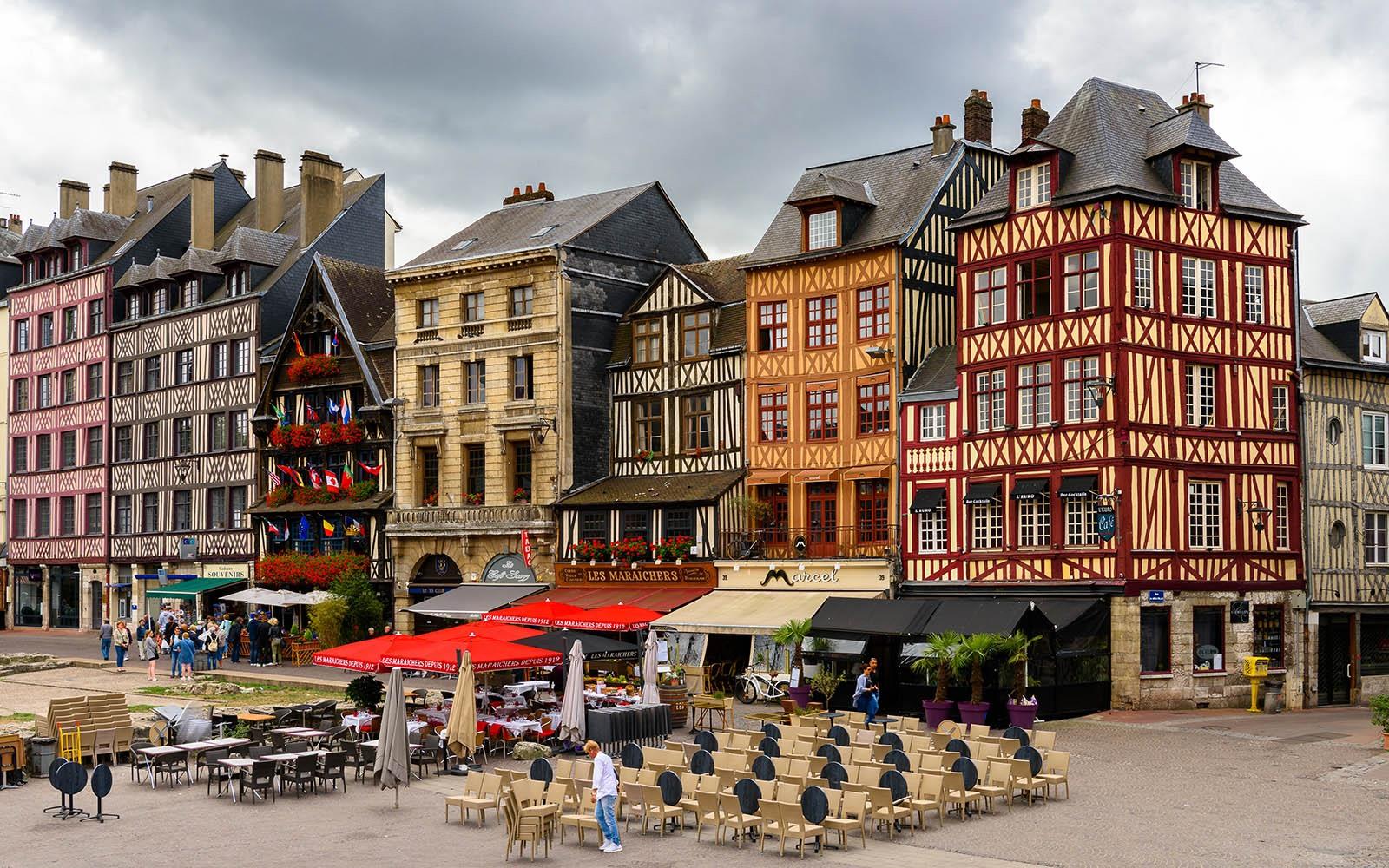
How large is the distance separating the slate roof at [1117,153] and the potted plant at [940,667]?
871 centimetres

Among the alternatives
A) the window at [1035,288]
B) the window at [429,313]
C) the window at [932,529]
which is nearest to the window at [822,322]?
the window at [932,529]

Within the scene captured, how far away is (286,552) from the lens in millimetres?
44469

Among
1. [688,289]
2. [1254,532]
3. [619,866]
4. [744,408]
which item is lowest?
[619,866]

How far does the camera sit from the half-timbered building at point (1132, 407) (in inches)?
1137

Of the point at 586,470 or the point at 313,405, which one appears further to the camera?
the point at 313,405

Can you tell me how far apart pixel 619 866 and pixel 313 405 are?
103 feet

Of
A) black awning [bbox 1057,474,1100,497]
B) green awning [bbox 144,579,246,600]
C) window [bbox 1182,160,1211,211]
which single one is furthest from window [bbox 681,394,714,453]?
green awning [bbox 144,579,246,600]

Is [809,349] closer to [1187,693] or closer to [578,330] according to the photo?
[578,330]

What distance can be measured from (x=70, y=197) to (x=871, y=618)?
3999cm

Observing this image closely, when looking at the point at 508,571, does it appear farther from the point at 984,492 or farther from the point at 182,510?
the point at 182,510

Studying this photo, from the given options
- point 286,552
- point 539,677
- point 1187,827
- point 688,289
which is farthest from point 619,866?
point 286,552

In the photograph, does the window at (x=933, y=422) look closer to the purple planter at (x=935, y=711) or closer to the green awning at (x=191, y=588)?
the purple planter at (x=935, y=711)

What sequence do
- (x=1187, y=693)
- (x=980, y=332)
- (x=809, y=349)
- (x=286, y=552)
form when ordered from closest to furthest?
(x=1187, y=693)
(x=980, y=332)
(x=809, y=349)
(x=286, y=552)

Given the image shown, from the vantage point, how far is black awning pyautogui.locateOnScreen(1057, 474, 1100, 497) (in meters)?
29.0
